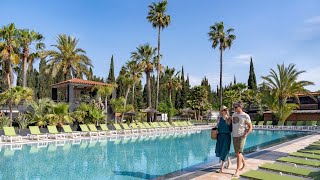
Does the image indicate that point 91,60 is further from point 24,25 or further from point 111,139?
point 111,139

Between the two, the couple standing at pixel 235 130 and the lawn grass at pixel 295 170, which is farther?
the couple standing at pixel 235 130

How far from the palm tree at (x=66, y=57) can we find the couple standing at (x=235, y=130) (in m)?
26.9

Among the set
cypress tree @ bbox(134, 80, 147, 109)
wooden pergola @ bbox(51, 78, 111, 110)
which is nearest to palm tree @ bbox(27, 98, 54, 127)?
wooden pergola @ bbox(51, 78, 111, 110)

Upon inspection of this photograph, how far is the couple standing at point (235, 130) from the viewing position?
697cm

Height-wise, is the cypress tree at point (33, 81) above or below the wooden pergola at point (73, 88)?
above

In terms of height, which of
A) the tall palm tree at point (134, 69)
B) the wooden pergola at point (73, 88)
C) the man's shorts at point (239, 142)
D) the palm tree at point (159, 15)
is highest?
the palm tree at point (159, 15)

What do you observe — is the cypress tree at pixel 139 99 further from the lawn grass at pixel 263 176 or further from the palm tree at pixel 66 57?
the lawn grass at pixel 263 176

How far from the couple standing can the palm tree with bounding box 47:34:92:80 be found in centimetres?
2686

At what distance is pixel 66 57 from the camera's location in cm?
3212

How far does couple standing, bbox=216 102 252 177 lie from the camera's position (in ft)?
22.9

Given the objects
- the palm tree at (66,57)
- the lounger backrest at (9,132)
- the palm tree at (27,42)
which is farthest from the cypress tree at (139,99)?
the lounger backrest at (9,132)

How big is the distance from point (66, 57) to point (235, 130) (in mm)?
27829

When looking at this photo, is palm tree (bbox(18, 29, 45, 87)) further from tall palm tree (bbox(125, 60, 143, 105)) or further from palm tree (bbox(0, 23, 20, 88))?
tall palm tree (bbox(125, 60, 143, 105))

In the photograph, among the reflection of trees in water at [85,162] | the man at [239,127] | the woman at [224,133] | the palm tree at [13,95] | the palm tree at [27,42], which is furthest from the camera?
the palm tree at [27,42]
